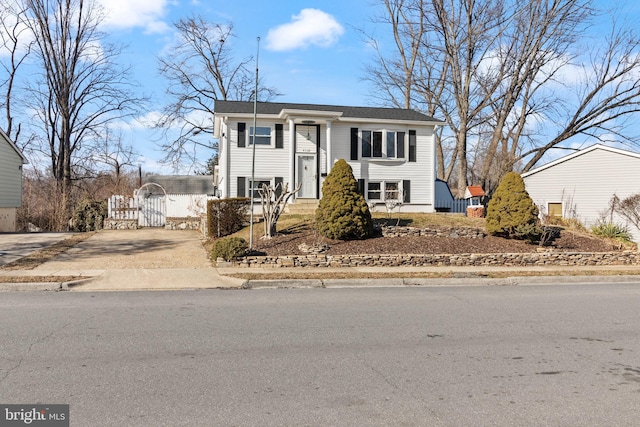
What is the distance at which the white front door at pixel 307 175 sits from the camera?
85.9ft

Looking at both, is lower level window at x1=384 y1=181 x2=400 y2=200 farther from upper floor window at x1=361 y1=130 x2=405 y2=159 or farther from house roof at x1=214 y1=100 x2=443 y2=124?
house roof at x1=214 y1=100 x2=443 y2=124

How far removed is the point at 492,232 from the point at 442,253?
3.92m

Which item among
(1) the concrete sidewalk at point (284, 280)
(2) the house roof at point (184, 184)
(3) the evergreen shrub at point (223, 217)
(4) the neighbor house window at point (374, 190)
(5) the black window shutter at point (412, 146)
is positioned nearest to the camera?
(1) the concrete sidewalk at point (284, 280)

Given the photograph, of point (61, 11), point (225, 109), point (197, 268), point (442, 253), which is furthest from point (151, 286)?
point (61, 11)

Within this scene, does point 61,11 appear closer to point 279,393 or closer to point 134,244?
point 134,244

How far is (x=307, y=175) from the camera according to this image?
26.3m

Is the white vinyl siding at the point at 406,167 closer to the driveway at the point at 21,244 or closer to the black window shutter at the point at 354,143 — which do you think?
the black window shutter at the point at 354,143

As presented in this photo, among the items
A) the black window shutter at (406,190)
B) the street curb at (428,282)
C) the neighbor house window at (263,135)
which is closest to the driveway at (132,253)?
the street curb at (428,282)

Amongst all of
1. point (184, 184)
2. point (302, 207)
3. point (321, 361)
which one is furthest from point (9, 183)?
point (321, 361)

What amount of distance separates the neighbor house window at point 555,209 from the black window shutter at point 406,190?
7.61 meters

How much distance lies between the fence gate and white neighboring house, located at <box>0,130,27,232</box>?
793cm

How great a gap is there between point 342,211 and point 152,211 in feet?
46.1

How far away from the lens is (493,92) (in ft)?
114

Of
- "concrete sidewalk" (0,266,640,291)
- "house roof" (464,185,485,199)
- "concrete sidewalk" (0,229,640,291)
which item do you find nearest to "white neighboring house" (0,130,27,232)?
"concrete sidewalk" (0,229,640,291)
